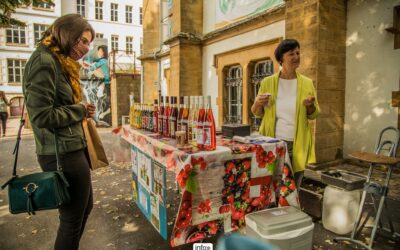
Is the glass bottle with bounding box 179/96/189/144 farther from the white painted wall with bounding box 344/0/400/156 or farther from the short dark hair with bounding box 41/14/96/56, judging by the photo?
the white painted wall with bounding box 344/0/400/156

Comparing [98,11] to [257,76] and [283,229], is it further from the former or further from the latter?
[283,229]

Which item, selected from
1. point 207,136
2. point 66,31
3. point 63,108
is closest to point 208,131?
point 207,136

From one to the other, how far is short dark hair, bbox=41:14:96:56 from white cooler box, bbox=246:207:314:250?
201 centimetres

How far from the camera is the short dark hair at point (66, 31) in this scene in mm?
1991

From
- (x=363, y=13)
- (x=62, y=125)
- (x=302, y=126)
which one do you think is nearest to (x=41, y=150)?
(x=62, y=125)

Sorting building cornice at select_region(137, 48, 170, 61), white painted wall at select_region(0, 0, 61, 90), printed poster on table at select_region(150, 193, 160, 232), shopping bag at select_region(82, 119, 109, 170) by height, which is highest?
white painted wall at select_region(0, 0, 61, 90)

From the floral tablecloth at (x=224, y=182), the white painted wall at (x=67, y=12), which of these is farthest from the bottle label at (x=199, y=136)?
the white painted wall at (x=67, y=12)

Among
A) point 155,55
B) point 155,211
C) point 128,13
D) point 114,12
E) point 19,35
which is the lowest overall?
point 155,211

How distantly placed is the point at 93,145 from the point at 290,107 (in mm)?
2019

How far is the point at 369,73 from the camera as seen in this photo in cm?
516

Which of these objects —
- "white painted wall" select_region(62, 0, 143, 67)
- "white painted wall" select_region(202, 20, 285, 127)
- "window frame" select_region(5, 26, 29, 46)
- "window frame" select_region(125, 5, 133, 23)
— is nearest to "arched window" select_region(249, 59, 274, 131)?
"white painted wall" select_region(202, 20, 285, 127)

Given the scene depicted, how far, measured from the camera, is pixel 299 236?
2.30 metres

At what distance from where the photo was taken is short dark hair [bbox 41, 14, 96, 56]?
199 centimetres

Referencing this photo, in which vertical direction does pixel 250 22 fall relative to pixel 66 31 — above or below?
above
